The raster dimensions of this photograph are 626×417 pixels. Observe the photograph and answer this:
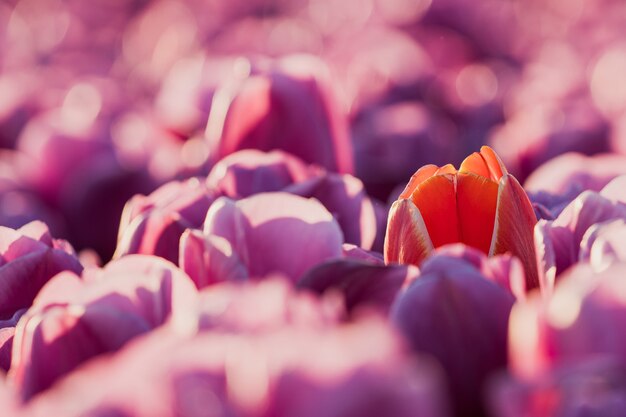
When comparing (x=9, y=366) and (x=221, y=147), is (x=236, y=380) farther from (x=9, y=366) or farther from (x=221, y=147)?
(x=221, y=147)

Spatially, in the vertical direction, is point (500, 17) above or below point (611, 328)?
below

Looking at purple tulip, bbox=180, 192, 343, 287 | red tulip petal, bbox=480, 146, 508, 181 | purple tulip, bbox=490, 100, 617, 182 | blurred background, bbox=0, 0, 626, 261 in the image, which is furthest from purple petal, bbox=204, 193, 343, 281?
purple tulip, bbox=490, 100, 617, 182

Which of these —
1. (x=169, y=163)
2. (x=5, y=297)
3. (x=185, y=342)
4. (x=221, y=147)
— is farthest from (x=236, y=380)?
(x=169, y=163)

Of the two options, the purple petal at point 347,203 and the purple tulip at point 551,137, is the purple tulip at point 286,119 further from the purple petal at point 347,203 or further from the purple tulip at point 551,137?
the purple tulip at point 551,137

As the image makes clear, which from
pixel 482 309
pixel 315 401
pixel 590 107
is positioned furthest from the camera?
pixel 590 107

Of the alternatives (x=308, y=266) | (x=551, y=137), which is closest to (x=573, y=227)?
(x=308, y=266)

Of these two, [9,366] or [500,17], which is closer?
[9,366]

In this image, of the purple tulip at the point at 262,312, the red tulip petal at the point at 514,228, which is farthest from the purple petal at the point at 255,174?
the purple tulip at the point at 262,312
